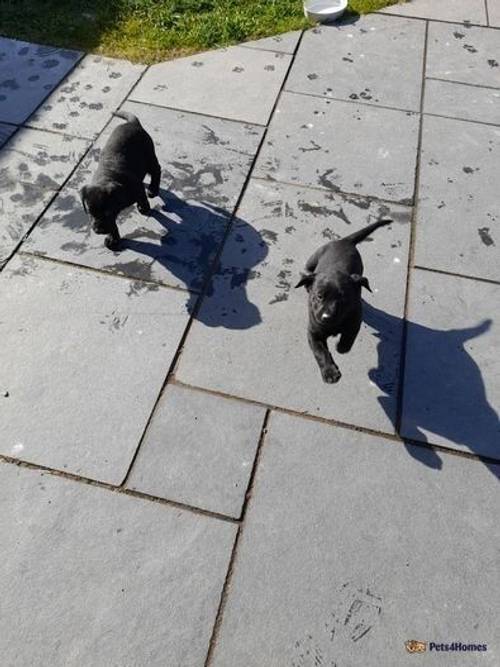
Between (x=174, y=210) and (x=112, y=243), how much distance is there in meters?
0.69

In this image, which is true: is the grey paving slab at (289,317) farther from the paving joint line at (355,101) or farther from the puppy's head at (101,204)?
the paving joint line at (355,101)

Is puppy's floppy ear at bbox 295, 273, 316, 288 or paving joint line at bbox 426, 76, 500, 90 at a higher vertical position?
puppy's floppy ear at bbox 295, 273, 316, 288

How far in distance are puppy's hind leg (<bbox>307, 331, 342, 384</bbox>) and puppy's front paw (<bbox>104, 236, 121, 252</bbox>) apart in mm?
1744

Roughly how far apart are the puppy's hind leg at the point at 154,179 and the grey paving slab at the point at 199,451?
74.1 inches

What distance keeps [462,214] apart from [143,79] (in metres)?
3.58

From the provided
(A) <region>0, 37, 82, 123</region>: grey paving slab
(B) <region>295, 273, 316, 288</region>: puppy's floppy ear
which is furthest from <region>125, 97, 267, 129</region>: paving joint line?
(B) <region>295, 273, 316, 288</region>: puppy's floppy ear

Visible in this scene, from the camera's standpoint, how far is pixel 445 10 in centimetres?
733

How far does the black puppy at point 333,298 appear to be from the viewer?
3303mm

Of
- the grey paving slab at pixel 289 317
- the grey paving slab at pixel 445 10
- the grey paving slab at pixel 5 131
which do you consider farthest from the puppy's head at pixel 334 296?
the grey paving slab at pixel 445 10

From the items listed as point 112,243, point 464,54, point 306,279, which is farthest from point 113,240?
point 464,54

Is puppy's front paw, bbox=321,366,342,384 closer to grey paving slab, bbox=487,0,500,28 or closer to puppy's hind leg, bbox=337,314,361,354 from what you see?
puppy's hind leg, bbox=337,314,361,354

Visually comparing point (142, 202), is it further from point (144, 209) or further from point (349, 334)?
point (349, 334)

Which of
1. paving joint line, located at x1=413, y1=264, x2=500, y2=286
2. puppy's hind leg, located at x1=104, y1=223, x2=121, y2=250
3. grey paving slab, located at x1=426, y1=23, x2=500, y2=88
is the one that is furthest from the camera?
grey paving slab, located at x1=426, y1=23, x2=500, y2=88

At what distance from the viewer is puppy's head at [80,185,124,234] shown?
3918mm
